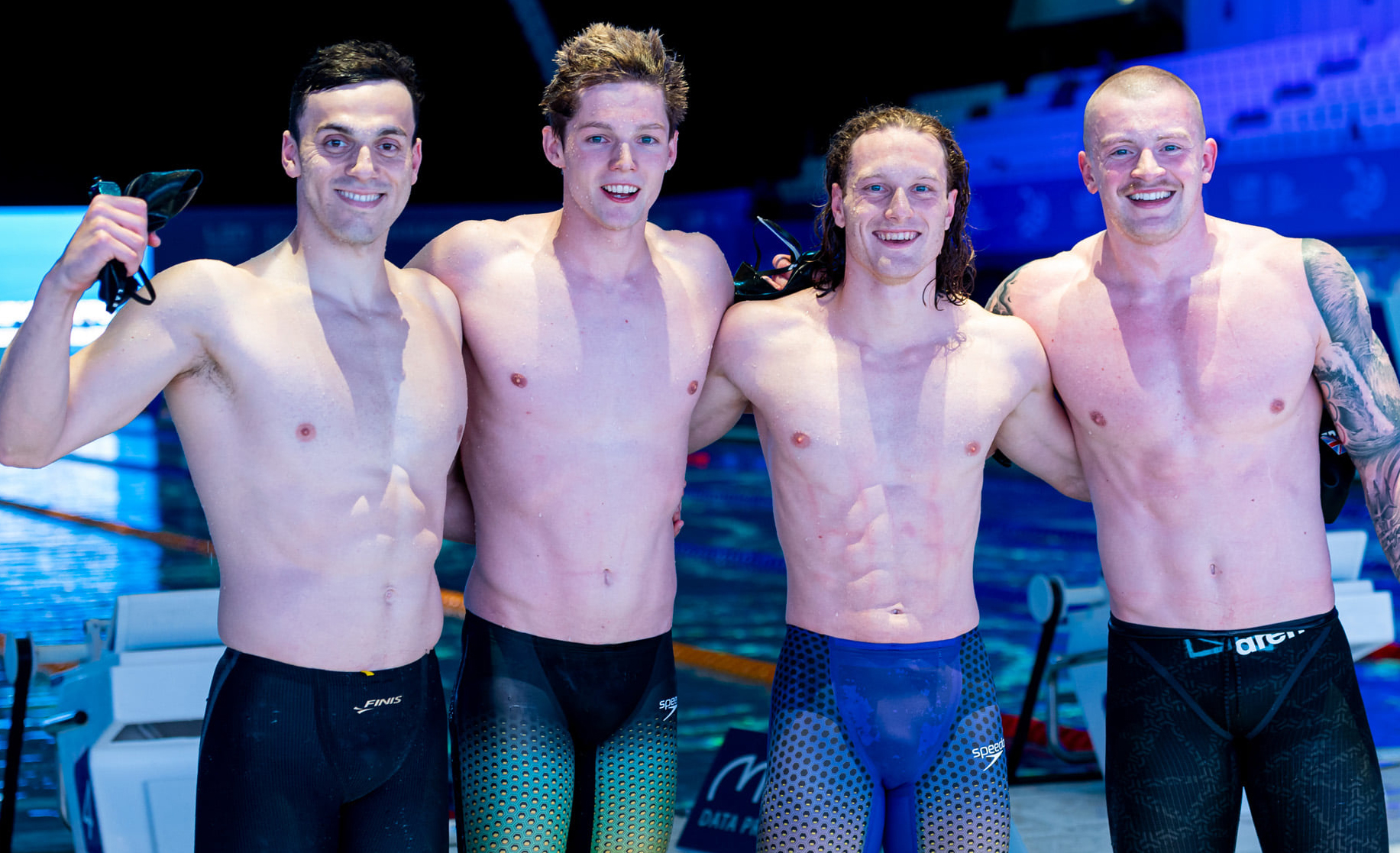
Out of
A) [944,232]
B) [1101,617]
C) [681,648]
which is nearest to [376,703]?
[944,232]

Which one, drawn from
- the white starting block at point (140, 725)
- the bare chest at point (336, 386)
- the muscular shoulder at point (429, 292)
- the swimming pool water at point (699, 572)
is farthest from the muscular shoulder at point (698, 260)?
the swimming pool water at point (699, 572)

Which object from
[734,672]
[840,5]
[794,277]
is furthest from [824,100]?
[794,277]

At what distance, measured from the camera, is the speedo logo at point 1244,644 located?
2834 mm

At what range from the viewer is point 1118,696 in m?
2.92

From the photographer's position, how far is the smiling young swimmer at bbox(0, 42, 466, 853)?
93.9 inches

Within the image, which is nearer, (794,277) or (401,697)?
(401,697)

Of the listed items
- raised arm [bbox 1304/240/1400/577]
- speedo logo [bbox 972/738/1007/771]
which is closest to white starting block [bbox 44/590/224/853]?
speedo logo [bbox 972/738/1007/771]

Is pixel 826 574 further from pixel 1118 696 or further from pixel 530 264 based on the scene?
pixel 530 264

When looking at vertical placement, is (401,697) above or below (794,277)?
below

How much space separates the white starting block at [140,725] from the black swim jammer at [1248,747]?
2.31 metres

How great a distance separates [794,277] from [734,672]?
438 centimetres

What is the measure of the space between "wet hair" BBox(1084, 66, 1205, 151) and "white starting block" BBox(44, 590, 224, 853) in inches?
108

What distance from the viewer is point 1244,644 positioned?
284 cm

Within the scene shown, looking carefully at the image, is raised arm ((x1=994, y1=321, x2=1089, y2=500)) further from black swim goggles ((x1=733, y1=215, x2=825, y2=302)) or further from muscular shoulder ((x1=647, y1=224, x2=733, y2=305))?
muscular shoulder ((x1=647, y1=224, x2=733, y2=305))
